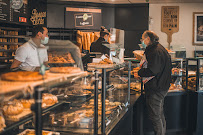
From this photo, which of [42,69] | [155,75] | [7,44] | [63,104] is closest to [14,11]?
[7,44]

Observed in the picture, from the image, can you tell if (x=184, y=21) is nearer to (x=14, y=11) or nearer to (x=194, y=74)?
(x=194, y=74)

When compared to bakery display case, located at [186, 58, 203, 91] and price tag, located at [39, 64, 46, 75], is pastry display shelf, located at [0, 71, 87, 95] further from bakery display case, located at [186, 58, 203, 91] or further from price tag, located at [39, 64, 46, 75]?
bakery display case, located at [186, 58, 203, 91]

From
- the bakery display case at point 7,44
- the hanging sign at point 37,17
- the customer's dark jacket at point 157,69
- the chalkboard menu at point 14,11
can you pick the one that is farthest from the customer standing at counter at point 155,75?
the hanging sign at point 37,17

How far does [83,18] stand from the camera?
26.0 ft

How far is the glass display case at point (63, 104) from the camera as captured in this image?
148 centimetres

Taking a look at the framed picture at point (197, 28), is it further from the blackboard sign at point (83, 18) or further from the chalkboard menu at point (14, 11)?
the chalkboard menu at point (14, 11)

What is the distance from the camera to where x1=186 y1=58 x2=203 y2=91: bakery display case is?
184 inches

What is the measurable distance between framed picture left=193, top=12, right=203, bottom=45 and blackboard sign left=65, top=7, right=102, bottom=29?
9.51 feet

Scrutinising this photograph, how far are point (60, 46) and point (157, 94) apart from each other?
2.26 meters

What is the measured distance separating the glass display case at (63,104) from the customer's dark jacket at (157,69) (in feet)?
2.30

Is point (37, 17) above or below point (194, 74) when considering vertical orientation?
above

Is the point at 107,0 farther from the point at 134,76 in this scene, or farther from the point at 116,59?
the point at 116,59

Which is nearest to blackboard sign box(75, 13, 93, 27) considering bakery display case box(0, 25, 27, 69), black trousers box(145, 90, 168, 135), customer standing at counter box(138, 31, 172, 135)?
bakery display case box(0, 25, 27, 69)

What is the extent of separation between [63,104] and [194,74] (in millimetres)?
3173
